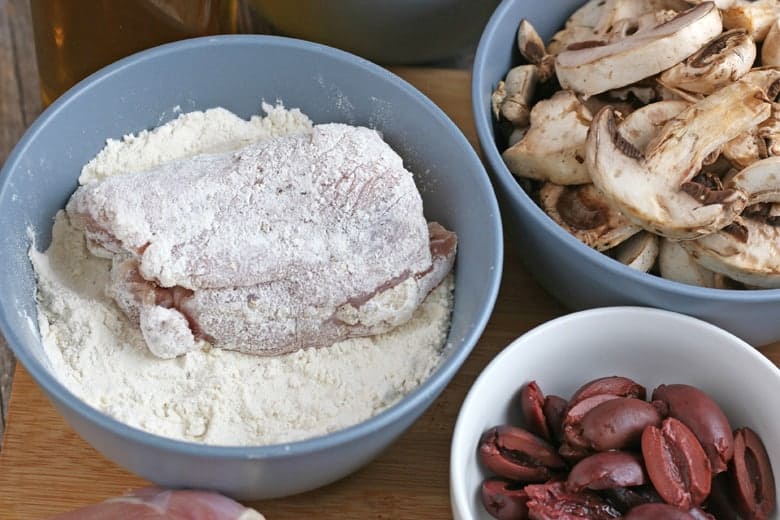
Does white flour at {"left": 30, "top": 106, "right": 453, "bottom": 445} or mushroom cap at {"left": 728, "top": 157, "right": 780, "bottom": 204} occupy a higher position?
mushroom cap at {"left": 728, "top": 157, "right": 780, "bottom": 204}

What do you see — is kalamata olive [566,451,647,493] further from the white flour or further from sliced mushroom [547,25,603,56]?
sliced mushroom [547,25,603,56]

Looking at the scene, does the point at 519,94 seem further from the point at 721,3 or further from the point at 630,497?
the point at 630,497

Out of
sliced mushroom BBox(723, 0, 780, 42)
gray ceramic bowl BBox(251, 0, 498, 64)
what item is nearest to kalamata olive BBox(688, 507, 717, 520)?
sliced mushroom BBox(723, 0, 780, 42)

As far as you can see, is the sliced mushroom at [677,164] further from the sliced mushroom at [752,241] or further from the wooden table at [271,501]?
the wooden table at [271,501]

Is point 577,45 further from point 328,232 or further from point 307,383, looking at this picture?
point 307,383

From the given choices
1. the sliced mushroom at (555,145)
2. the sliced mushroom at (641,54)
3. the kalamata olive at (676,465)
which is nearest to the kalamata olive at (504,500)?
the kalamata olive at (676,465)

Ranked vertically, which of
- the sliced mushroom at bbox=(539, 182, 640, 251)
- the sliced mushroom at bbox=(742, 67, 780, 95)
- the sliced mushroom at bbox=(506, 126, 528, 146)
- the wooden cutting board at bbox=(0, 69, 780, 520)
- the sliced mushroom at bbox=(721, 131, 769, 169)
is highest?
the sliced mushroom at bbox=(742, 67, 780, 95)

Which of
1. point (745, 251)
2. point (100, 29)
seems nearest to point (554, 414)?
point (745, 251)
